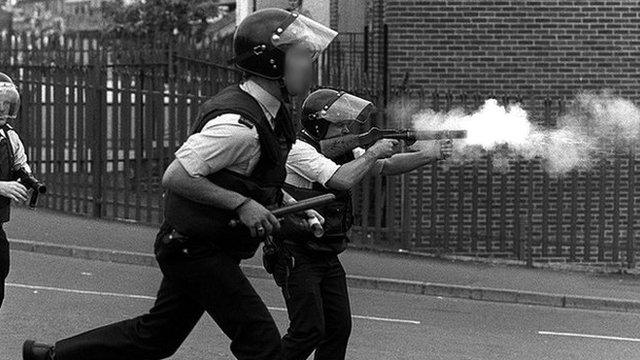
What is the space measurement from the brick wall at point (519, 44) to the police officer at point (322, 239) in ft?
32.0

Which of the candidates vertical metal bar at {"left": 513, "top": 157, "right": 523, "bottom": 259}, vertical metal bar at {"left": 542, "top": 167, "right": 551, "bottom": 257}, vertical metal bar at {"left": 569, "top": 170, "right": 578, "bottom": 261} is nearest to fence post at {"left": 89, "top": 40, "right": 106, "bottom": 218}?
vertical metal bar at {"left": 513, "top": 157, "right": 523, "bottom": 259}

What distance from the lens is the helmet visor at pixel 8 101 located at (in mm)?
8289

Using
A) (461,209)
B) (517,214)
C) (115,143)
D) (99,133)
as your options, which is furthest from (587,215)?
(99,133)

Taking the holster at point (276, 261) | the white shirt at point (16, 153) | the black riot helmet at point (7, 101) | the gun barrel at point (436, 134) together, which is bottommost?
the holster at point (276, 261)

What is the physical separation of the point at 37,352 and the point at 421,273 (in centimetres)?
853

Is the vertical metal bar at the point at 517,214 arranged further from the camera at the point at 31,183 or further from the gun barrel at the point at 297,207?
the gun barrel at the point at 297,207

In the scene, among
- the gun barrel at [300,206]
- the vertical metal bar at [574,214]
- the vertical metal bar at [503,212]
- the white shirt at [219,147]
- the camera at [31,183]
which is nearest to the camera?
the white shirt at [219,147]

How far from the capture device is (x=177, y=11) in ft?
111

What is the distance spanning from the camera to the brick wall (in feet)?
56.5

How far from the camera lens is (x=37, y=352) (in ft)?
21.0

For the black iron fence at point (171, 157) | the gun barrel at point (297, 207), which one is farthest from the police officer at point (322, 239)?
the black iron fence at point (171, 157)

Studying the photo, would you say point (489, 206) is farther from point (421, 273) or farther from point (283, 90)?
point (283, 90)

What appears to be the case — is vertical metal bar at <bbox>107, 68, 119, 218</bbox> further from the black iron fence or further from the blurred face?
the blurred face

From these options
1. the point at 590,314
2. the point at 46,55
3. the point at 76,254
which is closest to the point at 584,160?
the point at 590,314
